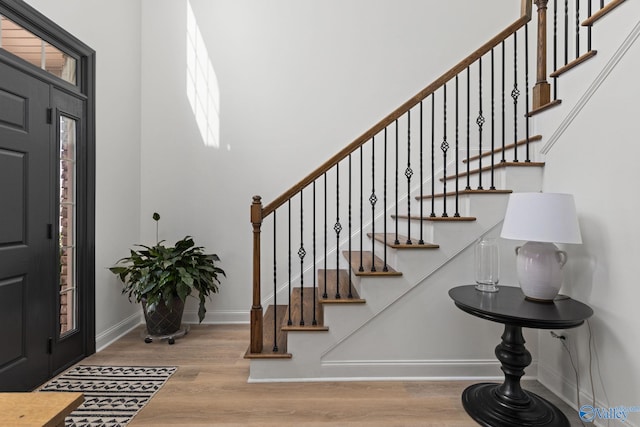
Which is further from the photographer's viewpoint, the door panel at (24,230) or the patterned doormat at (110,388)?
the door panel at (24,230)

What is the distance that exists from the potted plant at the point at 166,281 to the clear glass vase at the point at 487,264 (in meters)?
2.18

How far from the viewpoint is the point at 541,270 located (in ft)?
6.15

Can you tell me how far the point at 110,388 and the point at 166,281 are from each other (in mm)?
838

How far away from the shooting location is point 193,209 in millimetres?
3490

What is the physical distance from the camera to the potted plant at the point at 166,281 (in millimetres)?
2834

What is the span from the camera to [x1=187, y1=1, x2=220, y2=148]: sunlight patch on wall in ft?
11.4

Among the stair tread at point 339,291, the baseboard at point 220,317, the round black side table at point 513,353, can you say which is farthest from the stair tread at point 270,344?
the round black side table at point 513,353

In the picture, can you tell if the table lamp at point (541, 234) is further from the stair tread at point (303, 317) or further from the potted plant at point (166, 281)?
the potted plant at point (166, 281)

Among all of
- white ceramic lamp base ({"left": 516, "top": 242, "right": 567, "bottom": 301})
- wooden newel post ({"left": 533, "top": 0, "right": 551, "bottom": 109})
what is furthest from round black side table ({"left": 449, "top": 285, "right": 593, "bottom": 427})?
wooden newel post ({"left": 533, "top": 0, "right": 551, "bottom": 109})

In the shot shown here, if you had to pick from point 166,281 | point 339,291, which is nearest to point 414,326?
point 339,291

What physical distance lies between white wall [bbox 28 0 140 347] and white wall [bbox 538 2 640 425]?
11.4 ft

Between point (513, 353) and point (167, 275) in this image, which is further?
point (167, 275)

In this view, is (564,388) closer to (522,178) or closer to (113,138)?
(522,178)

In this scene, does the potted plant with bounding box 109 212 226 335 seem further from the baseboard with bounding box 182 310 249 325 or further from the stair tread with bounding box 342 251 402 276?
the stair tread with bounding box 342 251 402 276
